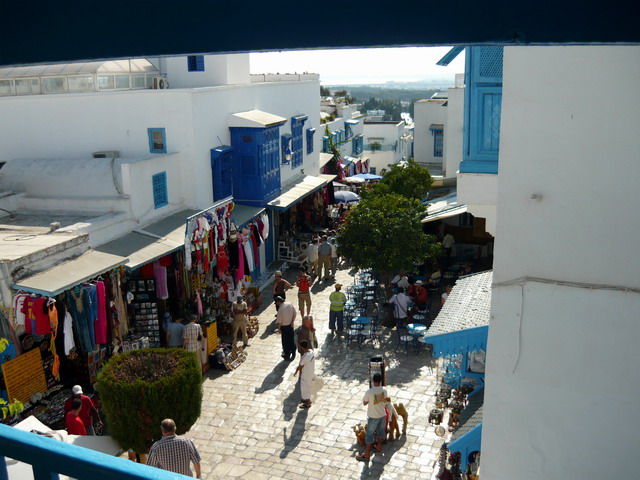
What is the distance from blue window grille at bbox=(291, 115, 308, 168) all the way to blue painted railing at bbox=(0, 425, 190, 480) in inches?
772

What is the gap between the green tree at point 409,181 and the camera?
70.0 feet

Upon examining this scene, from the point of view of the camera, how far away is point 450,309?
32.2 ft

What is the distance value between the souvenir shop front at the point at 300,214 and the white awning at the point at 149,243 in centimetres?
433

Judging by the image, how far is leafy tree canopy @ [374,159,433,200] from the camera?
21.3 metres

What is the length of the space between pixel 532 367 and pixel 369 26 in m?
3.52

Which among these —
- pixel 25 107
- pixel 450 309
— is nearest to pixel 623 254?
pixel 450 309

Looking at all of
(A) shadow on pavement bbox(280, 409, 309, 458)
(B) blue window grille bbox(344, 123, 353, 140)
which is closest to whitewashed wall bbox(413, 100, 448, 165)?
(B) blue window grille bbox(344, 123, 353, 140)

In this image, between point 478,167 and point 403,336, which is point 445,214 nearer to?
point 403,336

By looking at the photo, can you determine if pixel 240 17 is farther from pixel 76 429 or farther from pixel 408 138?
pixel 408 138

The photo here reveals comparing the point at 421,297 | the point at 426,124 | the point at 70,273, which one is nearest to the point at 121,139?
the point at 70,273

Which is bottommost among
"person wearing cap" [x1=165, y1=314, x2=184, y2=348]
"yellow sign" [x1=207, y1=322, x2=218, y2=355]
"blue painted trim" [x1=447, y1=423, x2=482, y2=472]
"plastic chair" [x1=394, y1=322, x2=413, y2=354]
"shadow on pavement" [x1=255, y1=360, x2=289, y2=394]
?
"shadow on pavement" [x1=255, y1=360, x2=289, y2=394]

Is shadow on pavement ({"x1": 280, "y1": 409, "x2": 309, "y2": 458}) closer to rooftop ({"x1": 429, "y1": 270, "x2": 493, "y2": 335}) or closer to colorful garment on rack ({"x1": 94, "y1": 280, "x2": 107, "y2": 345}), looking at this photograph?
rooftop ({"x1": 429, "y1": 270, "x2": 493, "y2": 335})

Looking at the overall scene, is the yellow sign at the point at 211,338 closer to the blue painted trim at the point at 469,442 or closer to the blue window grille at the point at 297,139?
the blue painted trim at the point at 469,442

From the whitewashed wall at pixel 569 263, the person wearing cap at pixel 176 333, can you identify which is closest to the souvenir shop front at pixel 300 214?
the person wearing cap at pixel 176 333
